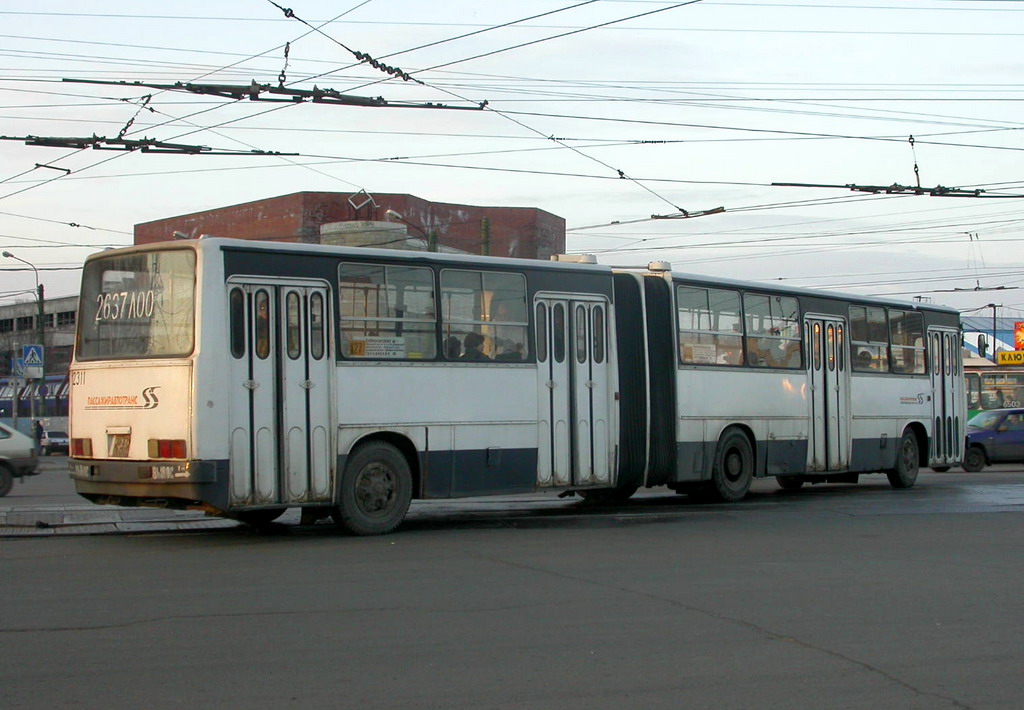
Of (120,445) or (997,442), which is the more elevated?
(120,445)

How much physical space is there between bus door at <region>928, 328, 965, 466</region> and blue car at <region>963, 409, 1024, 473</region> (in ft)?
23.3

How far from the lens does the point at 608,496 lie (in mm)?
18219

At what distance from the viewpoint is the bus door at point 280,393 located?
12.2 m

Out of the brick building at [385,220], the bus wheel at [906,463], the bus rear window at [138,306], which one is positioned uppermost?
the brick building at [385,220]

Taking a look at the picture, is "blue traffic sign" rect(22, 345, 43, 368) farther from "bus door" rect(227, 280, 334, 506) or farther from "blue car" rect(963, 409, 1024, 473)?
"blue car" rect(963, 409, 1024, 473)

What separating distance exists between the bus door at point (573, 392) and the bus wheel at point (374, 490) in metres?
2.13

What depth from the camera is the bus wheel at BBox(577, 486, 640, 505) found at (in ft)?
57.3

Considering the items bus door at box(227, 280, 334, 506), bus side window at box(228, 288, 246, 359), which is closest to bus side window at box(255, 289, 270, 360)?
bus door at box(227, 280, 334, 506)

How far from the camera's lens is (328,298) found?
42.4 ft

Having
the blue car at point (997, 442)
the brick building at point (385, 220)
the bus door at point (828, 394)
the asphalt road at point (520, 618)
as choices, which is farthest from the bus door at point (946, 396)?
the brick building at point (385, 220)

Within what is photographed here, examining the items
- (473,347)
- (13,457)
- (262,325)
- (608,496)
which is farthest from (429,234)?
(262,325)

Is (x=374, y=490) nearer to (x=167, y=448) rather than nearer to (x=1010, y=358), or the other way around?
(x=167, y=448)

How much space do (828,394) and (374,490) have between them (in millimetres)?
9312

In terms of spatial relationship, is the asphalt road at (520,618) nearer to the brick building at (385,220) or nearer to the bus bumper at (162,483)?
the bus bumper at (162,483)
